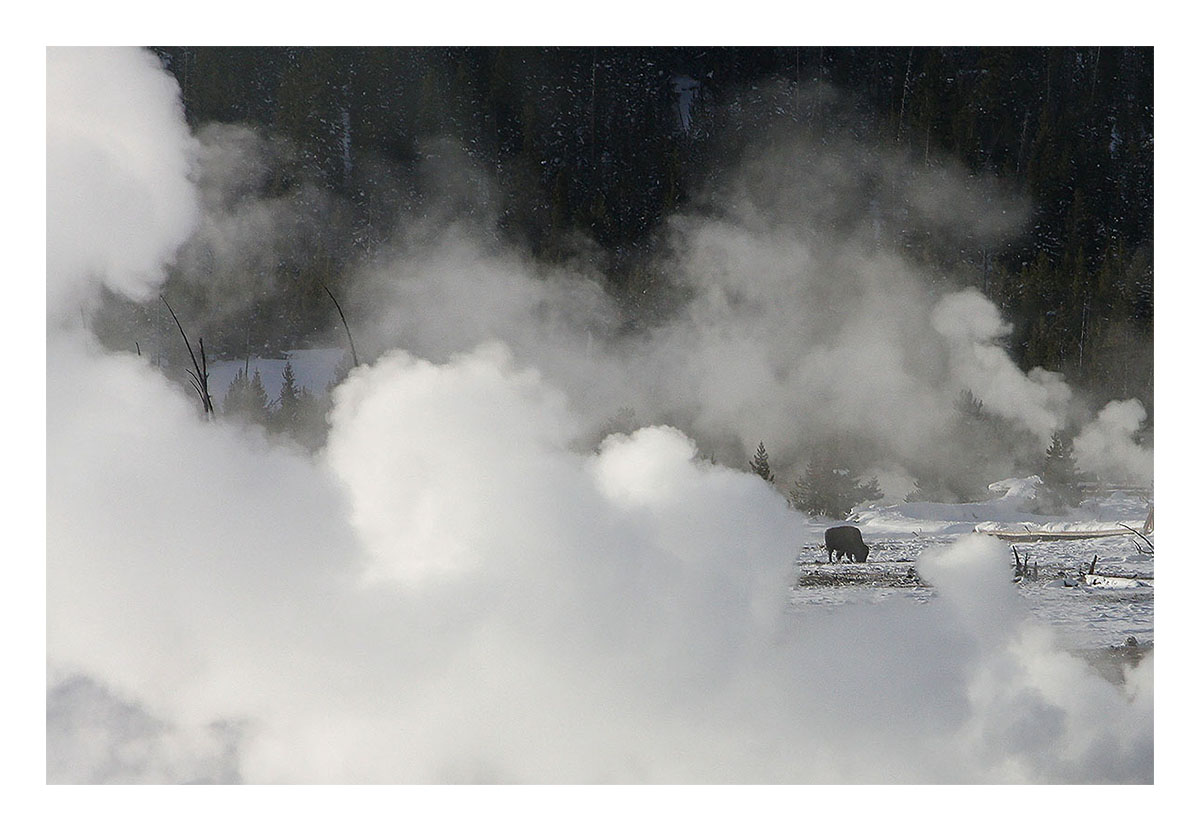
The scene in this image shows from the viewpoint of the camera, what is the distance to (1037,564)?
2670 millimetres

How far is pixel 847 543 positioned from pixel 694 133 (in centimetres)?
147

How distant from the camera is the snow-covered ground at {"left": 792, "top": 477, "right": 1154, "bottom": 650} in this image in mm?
2631

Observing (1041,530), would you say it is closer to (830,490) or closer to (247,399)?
(830,490)

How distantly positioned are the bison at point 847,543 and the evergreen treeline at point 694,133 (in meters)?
0.82


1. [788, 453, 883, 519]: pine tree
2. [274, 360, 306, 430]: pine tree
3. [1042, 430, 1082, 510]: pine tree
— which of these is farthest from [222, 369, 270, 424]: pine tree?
[1042, 430, 1082, 510]: pine tree

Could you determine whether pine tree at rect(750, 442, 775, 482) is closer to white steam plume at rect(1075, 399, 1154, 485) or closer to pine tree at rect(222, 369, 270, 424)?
white steam plume at rect(1075, 399, 1154, 485)

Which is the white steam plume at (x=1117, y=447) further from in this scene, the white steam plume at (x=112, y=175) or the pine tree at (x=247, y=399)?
the white steam plume at (x=112, y=175)

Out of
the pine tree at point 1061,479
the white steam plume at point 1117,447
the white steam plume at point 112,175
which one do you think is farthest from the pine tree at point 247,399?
the white steam plume at point 1117,447

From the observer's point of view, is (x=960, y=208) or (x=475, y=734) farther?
(x=960, y=208)

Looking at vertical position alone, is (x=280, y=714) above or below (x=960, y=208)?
below
